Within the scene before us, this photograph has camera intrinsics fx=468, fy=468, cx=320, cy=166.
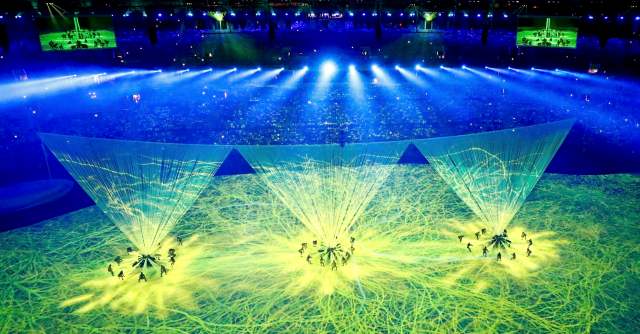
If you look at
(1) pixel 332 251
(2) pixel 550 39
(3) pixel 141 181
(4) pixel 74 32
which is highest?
(4) pixel 74 32

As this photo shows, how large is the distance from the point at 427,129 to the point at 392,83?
24.2ft

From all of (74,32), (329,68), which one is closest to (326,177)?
(74,32)

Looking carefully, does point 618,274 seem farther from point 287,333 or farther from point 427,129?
point 427,129

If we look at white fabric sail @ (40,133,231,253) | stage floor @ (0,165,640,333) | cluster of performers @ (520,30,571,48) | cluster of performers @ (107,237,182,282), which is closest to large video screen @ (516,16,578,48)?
cluster of performers @ (520,30,571,48)

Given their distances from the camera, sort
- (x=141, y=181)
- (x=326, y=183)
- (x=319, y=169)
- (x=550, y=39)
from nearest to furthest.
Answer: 1. (x=326, y=183)
2. (x=141, y=181)
3. (x=550, y=39)
4. (x=319, y=169)

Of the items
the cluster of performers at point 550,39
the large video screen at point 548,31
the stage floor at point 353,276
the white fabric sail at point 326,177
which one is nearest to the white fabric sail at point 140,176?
the stage floor at point 353,276

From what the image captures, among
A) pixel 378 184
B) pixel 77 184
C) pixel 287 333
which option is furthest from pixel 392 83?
pixel 287 333

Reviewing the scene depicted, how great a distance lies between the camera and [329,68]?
117 ft

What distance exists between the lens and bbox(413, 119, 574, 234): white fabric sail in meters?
15.8

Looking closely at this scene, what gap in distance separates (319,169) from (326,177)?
1363 millimetres

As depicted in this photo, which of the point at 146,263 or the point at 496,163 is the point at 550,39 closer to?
the point at 496,163

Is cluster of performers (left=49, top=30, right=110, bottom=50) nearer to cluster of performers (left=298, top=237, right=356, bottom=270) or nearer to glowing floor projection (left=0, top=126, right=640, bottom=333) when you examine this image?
glowing floor projection (left=0, top=126, right=640, bottom=333)

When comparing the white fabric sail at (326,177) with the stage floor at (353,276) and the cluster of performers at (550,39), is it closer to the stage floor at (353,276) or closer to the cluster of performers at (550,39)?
the stage floor at (353,276)

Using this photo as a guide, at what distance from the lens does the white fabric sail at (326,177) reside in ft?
48.9
